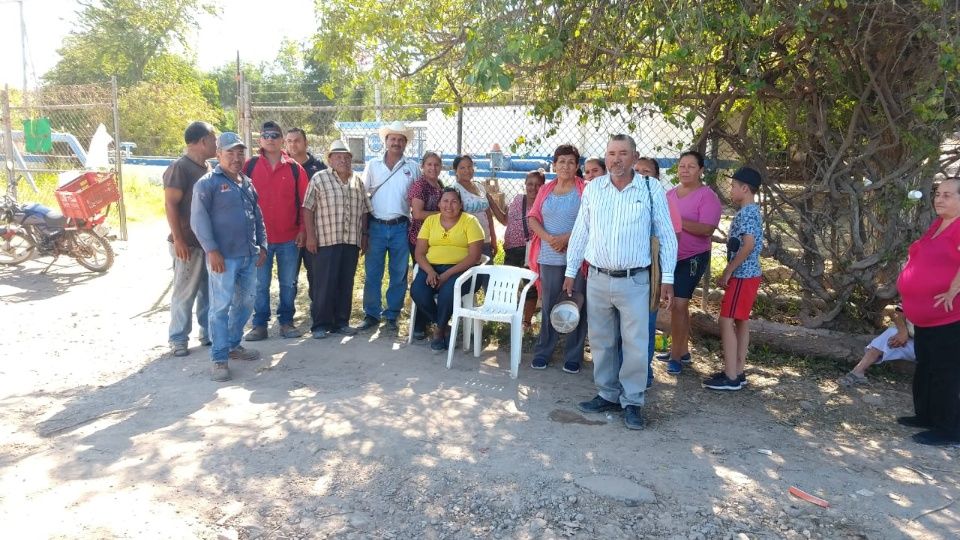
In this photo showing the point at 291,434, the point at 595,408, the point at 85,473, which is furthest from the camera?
the point at 595,408

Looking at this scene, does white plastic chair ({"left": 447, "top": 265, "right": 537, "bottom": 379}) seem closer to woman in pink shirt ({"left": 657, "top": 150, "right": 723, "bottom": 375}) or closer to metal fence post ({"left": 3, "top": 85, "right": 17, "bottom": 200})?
woman in pink shirt ({"left": 657, "top": 150, "right": 723, "bottom": 375})

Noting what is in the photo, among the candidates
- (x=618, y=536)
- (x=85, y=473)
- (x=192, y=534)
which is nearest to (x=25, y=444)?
(x=85, y=473)

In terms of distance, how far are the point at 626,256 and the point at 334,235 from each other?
111 inches

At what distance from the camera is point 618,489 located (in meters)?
3.57

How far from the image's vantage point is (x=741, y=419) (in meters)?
4.66

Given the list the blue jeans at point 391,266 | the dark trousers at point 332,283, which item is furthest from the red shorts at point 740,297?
the dark trousers at point 332,283

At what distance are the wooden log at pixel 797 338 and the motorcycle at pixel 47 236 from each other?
22.4 ft

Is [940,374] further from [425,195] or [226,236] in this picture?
[226,236]

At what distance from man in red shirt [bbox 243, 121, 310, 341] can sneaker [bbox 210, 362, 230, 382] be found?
3.06 feet

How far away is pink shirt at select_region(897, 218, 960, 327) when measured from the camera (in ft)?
13.6

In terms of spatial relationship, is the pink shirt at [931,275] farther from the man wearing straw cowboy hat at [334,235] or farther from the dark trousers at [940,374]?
the man wearing straw cowboy hat at [334,235]

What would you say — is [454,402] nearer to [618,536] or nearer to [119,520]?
[618,536]

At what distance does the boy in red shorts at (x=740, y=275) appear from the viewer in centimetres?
502

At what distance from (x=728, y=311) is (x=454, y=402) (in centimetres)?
212
